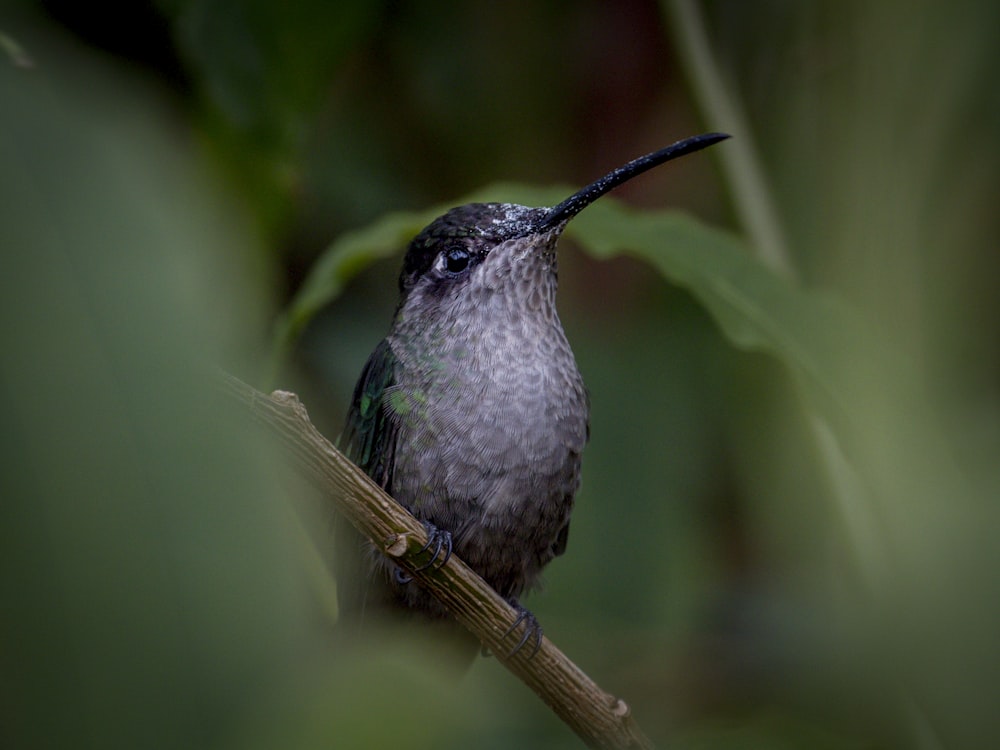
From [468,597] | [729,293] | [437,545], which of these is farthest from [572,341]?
[468,597]

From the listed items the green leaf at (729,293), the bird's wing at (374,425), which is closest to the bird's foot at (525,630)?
the bird's wing at (374,425)

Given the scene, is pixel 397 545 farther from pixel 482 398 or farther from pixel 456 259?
pixel 456 259

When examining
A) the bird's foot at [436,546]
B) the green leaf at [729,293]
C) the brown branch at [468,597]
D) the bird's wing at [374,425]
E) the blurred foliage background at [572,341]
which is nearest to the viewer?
the blurred foliage background at [572,341]

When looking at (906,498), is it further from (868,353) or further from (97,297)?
(97,297)

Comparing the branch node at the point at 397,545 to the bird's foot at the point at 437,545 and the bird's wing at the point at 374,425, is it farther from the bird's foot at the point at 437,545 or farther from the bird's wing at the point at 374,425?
the bird's wing at the point at 374,425

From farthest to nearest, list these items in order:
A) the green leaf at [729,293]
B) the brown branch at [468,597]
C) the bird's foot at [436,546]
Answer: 1. the green leaf at [729,293]
2. the bird's foot at [436,546]
3. the brown branch at [468,597]

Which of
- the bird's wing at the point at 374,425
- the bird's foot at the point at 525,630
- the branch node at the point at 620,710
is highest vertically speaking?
the bird's wing at the point at 374,425

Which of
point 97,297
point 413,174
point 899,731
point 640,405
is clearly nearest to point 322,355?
point 413,174

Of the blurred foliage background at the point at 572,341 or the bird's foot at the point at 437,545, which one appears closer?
the blurred foliage background at the point at 572,341
